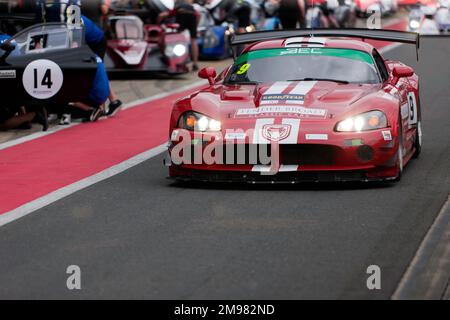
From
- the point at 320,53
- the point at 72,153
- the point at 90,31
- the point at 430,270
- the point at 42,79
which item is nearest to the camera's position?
the point at 430,270

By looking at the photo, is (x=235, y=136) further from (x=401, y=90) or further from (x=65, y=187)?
(x=401, y=90)

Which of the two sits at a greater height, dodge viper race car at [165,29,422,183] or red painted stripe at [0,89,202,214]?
dodge viper race car at [165,29,422,183]

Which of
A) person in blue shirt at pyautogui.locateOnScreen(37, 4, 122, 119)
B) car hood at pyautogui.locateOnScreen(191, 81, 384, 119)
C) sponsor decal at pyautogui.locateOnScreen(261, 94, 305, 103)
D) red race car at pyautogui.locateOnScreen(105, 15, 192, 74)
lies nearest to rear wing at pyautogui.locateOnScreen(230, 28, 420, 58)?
car hood at pyautogui.locateOnScreen(191, 81, 384, 119)

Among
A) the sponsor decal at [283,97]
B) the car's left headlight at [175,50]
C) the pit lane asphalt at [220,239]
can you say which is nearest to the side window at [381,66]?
the pit lane asphalt at [220,239]

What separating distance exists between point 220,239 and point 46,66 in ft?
22.7

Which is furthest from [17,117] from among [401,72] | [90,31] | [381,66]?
[401,72]

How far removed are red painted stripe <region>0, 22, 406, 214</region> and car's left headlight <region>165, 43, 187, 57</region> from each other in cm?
405

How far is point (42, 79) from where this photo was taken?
1450 centimetres

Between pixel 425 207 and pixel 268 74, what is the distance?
8.43 ft

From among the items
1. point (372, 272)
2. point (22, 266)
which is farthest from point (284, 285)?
point (22, 266)

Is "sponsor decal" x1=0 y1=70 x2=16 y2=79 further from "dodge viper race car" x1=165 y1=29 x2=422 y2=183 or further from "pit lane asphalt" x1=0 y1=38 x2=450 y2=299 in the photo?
"dodge viper race car" x1=165 y1=29 x2=422 y2=183

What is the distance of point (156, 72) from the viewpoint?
878 inches

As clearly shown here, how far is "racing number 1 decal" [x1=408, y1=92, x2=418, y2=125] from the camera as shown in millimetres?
11523

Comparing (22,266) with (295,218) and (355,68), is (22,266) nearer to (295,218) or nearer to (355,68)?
(295,218)
